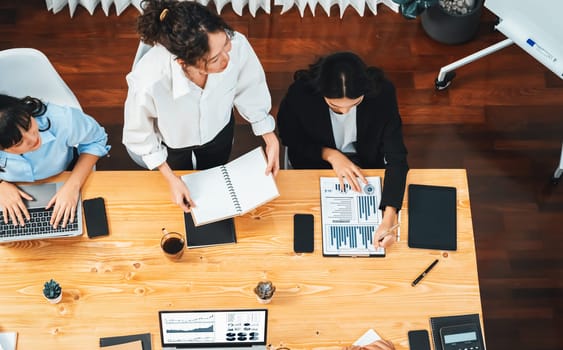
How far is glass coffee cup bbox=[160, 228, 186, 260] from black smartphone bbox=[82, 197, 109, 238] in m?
0.21

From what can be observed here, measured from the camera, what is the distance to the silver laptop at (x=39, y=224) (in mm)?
2123

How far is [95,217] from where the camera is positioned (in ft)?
7.18

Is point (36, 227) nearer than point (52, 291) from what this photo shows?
No

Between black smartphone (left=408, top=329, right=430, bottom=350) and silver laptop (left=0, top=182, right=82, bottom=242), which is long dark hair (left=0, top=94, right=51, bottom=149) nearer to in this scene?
silver laptop (left=0, top=182, right=82, bottom=242)

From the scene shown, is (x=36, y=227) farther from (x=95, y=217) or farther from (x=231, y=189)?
(x=231, y=189)

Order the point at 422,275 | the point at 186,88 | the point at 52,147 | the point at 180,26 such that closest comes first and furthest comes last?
1. the point at 180,26
2. the point at 186,88
3. the point at 422,275
4. the point at 52,147

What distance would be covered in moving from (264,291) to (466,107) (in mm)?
1933

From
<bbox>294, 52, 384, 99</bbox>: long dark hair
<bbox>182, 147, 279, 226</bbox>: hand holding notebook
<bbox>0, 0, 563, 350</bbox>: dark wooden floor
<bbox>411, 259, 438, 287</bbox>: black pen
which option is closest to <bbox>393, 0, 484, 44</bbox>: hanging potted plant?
<bbox>0, 0, 563, 350</bbox>: dark wooden floor

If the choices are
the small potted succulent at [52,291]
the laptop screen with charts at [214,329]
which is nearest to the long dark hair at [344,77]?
the laptop screen with charts at [214,329]

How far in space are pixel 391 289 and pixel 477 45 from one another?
6.61 feet

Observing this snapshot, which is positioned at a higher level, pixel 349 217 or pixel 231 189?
pixel 231 189

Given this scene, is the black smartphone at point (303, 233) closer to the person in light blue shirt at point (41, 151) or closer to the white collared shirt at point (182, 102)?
the white collared shirt at point (182, 102)

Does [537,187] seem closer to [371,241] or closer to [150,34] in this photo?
[371,241]

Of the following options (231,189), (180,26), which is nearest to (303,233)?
(231,189)
